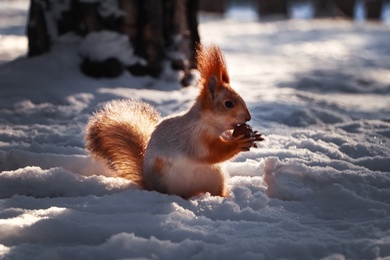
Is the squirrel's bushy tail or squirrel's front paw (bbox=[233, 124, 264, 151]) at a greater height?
squirrel's front paw (bbox=[233, 124, 264, 151])

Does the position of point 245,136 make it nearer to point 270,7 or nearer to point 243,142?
point 243,142

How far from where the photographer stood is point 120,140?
3068 mm

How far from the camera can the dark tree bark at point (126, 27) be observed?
5105 millimetres

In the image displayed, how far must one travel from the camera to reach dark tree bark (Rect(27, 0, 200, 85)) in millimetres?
5105

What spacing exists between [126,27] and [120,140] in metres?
2.27

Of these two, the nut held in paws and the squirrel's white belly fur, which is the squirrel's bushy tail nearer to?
the squirrel's white belly fur

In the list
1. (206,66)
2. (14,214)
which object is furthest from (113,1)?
(14,214)

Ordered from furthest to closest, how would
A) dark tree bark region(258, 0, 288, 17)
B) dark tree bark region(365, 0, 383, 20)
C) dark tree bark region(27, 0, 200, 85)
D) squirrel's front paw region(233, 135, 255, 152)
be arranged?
1. dark tree bark region(258, 0, 288, 17)
2. dark tree bark region(365, 0, 383, 20)
3. dark tree bark region(27, 0, 200, 85)
4. squirrel's front paw region(233, 135, 255, 152)

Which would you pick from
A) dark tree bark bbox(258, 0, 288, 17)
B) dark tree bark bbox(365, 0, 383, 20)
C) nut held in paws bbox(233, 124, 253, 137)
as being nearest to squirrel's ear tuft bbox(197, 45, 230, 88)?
nut held in paws bbox(233, 124, 253, 137)

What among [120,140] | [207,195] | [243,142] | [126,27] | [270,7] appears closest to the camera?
[243,142]

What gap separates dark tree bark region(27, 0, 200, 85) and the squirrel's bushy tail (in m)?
2.02

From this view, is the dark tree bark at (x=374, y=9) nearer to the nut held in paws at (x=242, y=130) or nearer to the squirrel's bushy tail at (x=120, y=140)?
Answer: the squirrel's bushy tail at (x=120, y=140)

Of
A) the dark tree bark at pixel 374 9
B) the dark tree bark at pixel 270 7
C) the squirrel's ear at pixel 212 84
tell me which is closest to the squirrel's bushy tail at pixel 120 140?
the squirrel's ear at pixel 212 84

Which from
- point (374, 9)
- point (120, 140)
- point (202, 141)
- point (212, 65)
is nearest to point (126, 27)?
point (120, 140)
